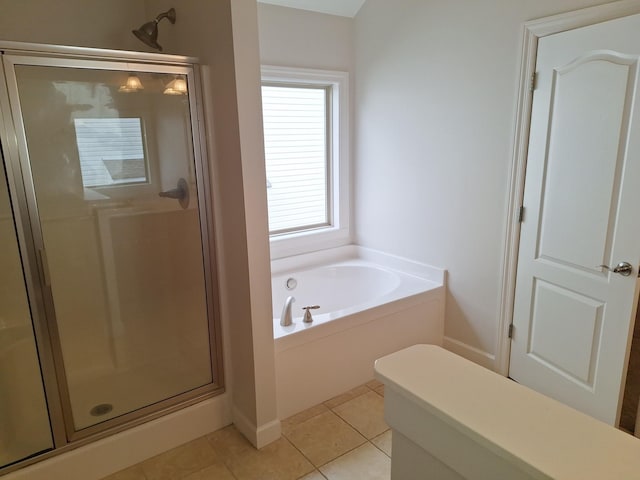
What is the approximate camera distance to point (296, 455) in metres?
2.08

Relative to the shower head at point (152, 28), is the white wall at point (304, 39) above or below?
above

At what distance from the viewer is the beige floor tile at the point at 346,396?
2488 mm

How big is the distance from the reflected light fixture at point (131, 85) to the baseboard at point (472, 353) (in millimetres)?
2488

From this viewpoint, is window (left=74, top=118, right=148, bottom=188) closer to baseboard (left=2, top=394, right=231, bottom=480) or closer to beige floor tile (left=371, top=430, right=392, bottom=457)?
baseboard (left=2, top=394, right=231, bottom=480)

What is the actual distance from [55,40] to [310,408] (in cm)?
243

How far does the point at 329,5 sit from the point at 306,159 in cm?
112

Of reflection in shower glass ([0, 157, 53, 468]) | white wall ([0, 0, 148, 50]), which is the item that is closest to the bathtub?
reflection in shower glass ([0, 157, 53, 468])

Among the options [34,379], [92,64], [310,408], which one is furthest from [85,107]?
[310,408]

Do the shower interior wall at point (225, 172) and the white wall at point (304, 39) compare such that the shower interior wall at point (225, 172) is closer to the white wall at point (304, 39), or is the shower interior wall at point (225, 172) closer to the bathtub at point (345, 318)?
the bathtub at point (345, 318)

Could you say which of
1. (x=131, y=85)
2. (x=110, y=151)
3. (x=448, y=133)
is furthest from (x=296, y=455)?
(x=448, y=133)

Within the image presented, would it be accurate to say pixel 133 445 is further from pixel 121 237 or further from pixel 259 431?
pixel 121 237

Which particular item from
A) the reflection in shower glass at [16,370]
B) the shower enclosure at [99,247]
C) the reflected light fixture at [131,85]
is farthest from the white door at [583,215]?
the reflection in shower glass at [16,370]

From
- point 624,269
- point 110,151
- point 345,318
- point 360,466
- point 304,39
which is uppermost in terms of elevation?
point 304,39

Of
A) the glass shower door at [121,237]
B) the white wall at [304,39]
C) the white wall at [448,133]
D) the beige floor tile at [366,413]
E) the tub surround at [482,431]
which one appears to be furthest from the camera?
the white wall at [304,39]
